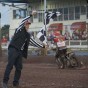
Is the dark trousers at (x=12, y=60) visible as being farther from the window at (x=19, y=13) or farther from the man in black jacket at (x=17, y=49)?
the window at (x=19, y=13)

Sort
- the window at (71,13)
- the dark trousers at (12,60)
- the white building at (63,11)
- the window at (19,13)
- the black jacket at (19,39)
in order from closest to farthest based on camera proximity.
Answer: the dark trousers at (12,60) < the black jacket at (19,39) < the white building at (63,11) < the window at (71,13) < the window at (19,13)

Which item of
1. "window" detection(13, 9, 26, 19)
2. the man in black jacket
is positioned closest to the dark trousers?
the man in black jacket

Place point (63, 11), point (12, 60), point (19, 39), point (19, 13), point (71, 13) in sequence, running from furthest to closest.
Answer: point (19, 13) < point (63, 11) < point (71, 13) < point (19, 39) < point (12, 60)

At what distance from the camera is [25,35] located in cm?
1116

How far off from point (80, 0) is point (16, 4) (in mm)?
13590

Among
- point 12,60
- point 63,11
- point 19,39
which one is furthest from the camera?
point 63,11

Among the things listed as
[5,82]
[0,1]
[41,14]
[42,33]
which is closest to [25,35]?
[5,82]

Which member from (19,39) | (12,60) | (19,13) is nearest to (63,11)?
(19,13)

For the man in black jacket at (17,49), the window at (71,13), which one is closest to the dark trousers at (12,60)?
the man in black jacket at (17,49)

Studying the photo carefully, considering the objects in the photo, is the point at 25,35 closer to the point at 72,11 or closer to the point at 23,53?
the point at 23,53

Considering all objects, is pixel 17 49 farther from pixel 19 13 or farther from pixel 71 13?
pixel 19 13

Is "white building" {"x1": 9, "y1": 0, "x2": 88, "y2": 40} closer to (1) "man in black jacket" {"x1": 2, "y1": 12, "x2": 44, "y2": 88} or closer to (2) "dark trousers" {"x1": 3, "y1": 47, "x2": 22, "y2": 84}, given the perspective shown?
(1) "man in black jacket" {"x1": 2, "y1": 12, "x2": 44, "y2": 88}

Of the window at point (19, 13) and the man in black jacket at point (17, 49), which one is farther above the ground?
the window at point (19, 13)

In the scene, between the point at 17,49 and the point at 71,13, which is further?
the point at 71,13
